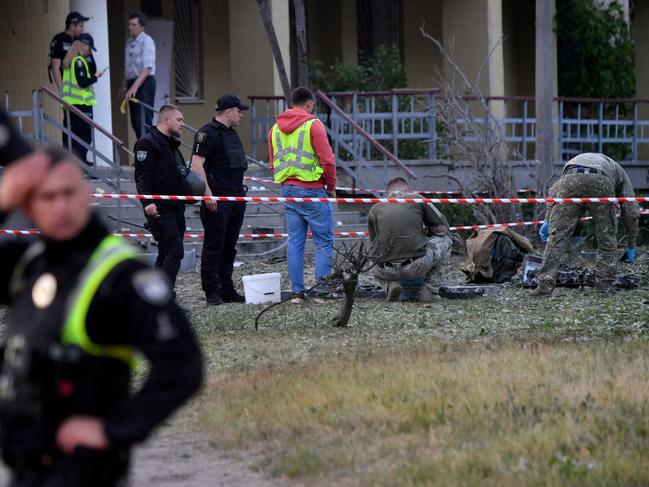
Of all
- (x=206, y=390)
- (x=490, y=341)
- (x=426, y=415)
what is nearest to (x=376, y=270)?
(x=490, y=341)

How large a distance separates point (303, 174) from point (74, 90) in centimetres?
489

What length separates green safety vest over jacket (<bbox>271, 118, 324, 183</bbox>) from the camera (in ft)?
35.9

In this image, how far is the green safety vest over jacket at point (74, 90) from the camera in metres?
14.6

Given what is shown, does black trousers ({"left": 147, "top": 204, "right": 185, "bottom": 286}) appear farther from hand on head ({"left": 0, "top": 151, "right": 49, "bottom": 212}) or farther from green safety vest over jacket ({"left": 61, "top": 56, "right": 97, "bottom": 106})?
hand on head ({"left": 0, "top": 151, "right": 49, "bottom": 212})

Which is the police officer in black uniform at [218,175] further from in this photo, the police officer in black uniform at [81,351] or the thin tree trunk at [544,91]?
the police officer in black uniform at [81,351]

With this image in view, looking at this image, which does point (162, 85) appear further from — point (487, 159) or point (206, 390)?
point (206, 390)

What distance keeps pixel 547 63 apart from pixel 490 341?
7771 millimetres

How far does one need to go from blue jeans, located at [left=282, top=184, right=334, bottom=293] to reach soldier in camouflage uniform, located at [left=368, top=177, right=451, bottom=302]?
1.68 feet

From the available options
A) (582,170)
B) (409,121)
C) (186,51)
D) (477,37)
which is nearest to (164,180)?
(582,170)

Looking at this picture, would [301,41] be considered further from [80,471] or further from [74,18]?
[80,471]

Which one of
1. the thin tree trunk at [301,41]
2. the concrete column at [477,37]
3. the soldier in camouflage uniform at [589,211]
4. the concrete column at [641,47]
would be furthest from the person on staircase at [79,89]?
the concrete column at [641,47]

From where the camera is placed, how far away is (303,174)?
11.0 metres

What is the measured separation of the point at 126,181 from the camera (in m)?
15.1

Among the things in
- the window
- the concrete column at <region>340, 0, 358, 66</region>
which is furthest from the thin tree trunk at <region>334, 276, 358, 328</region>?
the concrete column at <region>340, 0, 358, 66</region>
